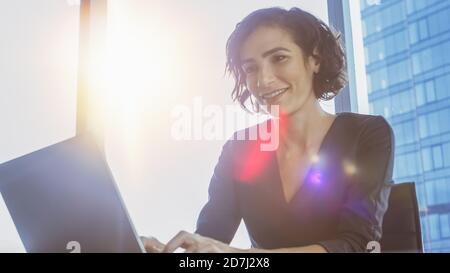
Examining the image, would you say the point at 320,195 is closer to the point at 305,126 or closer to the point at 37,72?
the point at 305,126

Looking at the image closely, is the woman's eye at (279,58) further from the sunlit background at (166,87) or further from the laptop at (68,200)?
the laptop at (68,200)

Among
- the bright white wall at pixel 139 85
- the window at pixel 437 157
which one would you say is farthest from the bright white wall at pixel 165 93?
the window at pixel 437 157

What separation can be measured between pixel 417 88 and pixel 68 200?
1.36m

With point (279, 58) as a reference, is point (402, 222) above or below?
below

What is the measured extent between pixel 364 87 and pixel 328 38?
0.20 metres

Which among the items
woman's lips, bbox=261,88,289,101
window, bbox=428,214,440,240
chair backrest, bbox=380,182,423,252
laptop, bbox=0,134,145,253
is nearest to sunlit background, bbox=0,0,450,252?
window, bbox=428,214,440,240

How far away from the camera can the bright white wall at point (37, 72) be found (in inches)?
55.9

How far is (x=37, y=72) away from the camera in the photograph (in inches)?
60.4

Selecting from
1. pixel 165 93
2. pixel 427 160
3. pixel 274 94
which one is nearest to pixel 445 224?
pixel 427 160

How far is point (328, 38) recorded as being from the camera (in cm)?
138

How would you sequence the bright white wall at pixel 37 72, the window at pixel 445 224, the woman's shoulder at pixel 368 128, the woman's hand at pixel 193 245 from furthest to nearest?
the window at pixel 445 224 < the bright white wall at pixel 37 72 < the woman's shoulder at pixel 368 128 < the woman's hand at pixel 193 245

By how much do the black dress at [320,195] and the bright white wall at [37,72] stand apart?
0.57 meters

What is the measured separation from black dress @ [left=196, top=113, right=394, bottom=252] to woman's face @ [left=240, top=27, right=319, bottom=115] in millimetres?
136

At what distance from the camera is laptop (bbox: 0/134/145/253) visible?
72 centimetres
